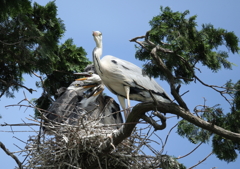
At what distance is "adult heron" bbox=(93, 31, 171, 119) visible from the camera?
4.66m

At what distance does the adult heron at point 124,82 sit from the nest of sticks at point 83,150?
74cm

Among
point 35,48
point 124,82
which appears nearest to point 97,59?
point 124,82

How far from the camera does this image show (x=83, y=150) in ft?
12.5

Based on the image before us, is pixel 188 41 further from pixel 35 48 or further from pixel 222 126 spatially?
pixel 35 48

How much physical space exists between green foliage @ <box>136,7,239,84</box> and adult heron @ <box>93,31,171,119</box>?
3.06 feet

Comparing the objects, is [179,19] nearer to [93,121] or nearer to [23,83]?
[93,121]

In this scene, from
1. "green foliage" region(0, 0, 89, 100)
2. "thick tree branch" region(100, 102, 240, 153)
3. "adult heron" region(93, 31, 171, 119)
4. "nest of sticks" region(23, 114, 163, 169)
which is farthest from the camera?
"green foliage" region(0, 0, 89, 100)

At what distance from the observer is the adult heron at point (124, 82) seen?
4655mm

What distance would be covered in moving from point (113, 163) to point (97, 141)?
34 cm

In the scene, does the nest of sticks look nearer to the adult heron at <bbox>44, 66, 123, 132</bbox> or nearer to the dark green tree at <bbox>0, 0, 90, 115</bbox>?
the adult heron at <bbox>44, 66, 123, 132</bbox>

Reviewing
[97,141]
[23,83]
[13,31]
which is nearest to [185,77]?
[97,141]

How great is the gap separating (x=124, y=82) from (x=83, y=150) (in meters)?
1.14

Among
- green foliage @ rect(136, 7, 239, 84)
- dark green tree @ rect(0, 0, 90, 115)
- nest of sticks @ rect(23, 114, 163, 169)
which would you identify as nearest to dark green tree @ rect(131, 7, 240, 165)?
green foliage @ rect(136, 7, 239, 84)

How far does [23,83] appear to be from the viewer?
6.02 metres
